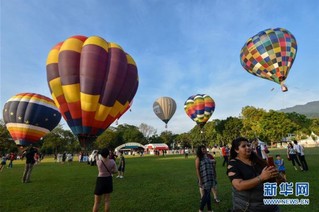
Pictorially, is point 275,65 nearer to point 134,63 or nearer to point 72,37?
point 134,63

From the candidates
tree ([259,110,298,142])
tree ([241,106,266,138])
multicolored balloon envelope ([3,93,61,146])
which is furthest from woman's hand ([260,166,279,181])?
tree ([241,106,266,138])

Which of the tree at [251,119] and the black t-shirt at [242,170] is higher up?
the tree at [251,119]

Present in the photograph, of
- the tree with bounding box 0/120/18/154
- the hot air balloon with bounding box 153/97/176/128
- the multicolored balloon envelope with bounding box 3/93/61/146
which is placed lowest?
the tree with bounding box 0/120/18/154

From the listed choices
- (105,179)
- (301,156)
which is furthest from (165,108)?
(105,179)

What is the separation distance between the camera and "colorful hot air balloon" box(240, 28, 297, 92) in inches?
1029

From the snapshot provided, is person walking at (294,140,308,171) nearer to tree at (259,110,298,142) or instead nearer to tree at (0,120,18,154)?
tree at (259,110,298,142)

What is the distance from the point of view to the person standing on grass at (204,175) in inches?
260

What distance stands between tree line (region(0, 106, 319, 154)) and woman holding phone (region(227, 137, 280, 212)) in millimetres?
58447

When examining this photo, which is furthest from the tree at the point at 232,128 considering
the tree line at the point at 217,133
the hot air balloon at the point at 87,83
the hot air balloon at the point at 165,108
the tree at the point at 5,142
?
the hot air balloon at the point at 87,83

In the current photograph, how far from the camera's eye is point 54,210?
780 cm

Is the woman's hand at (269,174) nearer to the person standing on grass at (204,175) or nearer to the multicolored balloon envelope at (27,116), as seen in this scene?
the person standing on grass at (204,175)

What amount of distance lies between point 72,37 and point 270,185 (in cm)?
2114

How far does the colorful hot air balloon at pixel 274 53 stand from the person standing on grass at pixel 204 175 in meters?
22.9

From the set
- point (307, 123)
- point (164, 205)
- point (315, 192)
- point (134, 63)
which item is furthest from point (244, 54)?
point (307, 123)
